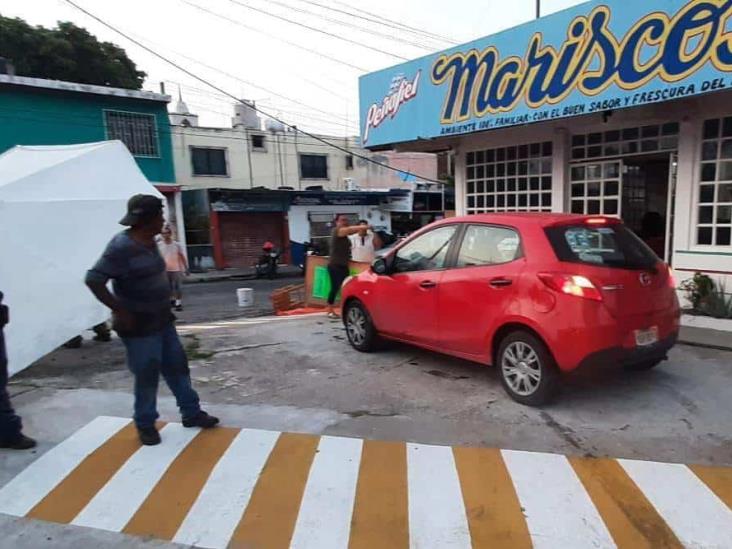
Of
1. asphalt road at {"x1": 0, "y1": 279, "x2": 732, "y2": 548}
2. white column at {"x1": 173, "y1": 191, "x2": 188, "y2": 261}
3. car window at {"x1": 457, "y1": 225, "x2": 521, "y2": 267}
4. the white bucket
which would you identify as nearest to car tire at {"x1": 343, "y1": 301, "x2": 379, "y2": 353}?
asphalt road at {"x1": 0, "y1": 279, "x2": 732, "y2": 548}

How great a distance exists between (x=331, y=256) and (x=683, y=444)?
19.3 feet

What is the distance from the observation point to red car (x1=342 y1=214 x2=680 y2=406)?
387 centimetres

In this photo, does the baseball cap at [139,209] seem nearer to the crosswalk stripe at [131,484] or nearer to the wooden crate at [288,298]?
the crosswalk stripe at [131,484]

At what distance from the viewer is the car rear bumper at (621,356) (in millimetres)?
3857

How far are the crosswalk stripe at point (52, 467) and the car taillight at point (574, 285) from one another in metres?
3.55

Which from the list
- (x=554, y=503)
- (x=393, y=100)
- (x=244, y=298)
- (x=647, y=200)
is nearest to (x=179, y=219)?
(x=244, y=298)

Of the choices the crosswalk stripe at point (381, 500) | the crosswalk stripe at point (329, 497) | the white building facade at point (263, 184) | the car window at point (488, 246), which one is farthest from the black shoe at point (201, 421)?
the white building facade at point (263, 184)

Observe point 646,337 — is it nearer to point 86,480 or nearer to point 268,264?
point 86,480

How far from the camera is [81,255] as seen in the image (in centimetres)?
598

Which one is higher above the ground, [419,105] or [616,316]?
[419,105]

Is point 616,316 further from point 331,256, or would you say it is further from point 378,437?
point 331,256

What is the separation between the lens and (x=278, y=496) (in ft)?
10.3

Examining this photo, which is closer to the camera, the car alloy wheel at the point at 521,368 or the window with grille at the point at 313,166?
the car alloy wheel at the point at 521,368

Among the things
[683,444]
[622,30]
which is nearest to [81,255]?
[683,444]
